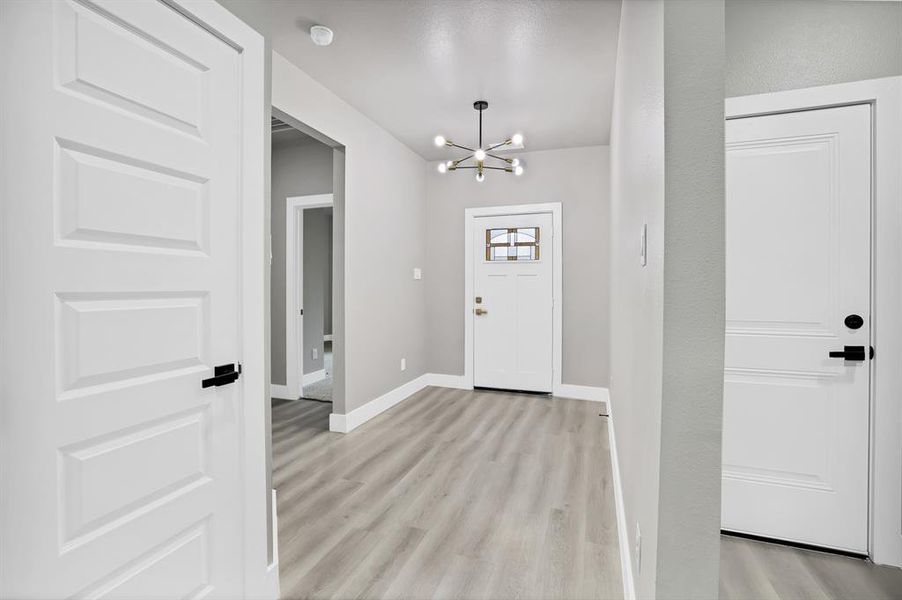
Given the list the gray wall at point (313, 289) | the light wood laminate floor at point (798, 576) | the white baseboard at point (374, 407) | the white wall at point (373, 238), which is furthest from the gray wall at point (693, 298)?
the gray wall at point (313, 289)

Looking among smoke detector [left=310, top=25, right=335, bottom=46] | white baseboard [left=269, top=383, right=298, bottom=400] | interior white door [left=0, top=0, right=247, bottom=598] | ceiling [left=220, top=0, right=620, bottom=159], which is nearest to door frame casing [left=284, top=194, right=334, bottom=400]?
white baseboard [left=269, top=383, right=298, bottom=400]

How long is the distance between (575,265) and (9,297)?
4502mm

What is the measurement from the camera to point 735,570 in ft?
6.23

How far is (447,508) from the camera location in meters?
2.44

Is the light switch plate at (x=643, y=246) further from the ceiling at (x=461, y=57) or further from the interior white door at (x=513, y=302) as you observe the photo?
the interior white door at (x=513, y=302)

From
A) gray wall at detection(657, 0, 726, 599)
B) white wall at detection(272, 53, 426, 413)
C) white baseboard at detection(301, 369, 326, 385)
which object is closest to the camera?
gray wall at detection(657, 0, 726, 599)

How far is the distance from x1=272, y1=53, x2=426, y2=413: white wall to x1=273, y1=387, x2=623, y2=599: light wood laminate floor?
630 millimetres

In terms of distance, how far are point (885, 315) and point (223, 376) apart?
2593mm

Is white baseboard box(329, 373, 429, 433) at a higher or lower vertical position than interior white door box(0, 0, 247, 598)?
lower

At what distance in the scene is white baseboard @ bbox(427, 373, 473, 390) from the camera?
17.1 ft

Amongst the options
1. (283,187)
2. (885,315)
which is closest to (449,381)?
(283,187)

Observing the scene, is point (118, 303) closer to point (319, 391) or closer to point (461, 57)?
point (461, 57)

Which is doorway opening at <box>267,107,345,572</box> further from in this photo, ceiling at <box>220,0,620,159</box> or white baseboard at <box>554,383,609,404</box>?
white baseboard at <box>554,383,609,404</box>

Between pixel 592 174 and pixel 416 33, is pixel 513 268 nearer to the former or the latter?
pixel 592 174
